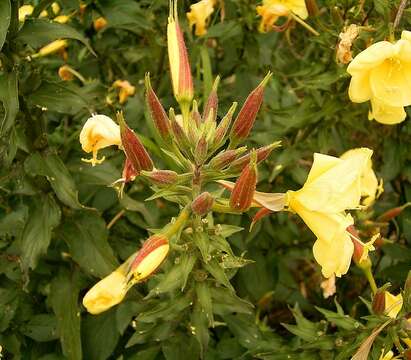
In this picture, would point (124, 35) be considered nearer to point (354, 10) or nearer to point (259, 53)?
point (259, 53)

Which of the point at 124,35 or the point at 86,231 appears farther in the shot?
the point at 124,35

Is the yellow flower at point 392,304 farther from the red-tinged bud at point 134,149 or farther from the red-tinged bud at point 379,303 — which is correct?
the red-tinged bud at point 134,149

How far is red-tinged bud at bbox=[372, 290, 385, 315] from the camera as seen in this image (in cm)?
172

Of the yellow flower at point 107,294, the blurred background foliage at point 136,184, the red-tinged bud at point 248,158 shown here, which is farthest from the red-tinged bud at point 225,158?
the blurred background foliage at point 136,184

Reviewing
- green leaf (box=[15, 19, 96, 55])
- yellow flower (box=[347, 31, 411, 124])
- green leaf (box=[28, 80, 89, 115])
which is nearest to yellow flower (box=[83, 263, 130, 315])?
green leaf (box=[28, 80, 89, 115])

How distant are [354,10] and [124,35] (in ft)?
3.98

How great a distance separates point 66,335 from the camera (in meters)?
2.10

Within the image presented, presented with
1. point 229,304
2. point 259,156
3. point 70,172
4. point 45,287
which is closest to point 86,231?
point 70,172

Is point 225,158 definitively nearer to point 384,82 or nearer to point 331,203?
point 331,203

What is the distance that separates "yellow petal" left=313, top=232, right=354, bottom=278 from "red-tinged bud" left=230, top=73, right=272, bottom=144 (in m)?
0.30

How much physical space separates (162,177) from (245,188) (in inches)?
7.8

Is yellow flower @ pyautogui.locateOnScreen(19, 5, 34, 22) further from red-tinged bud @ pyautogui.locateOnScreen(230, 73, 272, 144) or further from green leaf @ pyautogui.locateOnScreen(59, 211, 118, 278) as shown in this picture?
red-tinged bud @ pyautogui.locateOnScreen(230, 73, 272, 144)

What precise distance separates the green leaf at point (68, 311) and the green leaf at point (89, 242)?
0.11 m

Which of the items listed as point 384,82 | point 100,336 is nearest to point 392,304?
point 384,82
